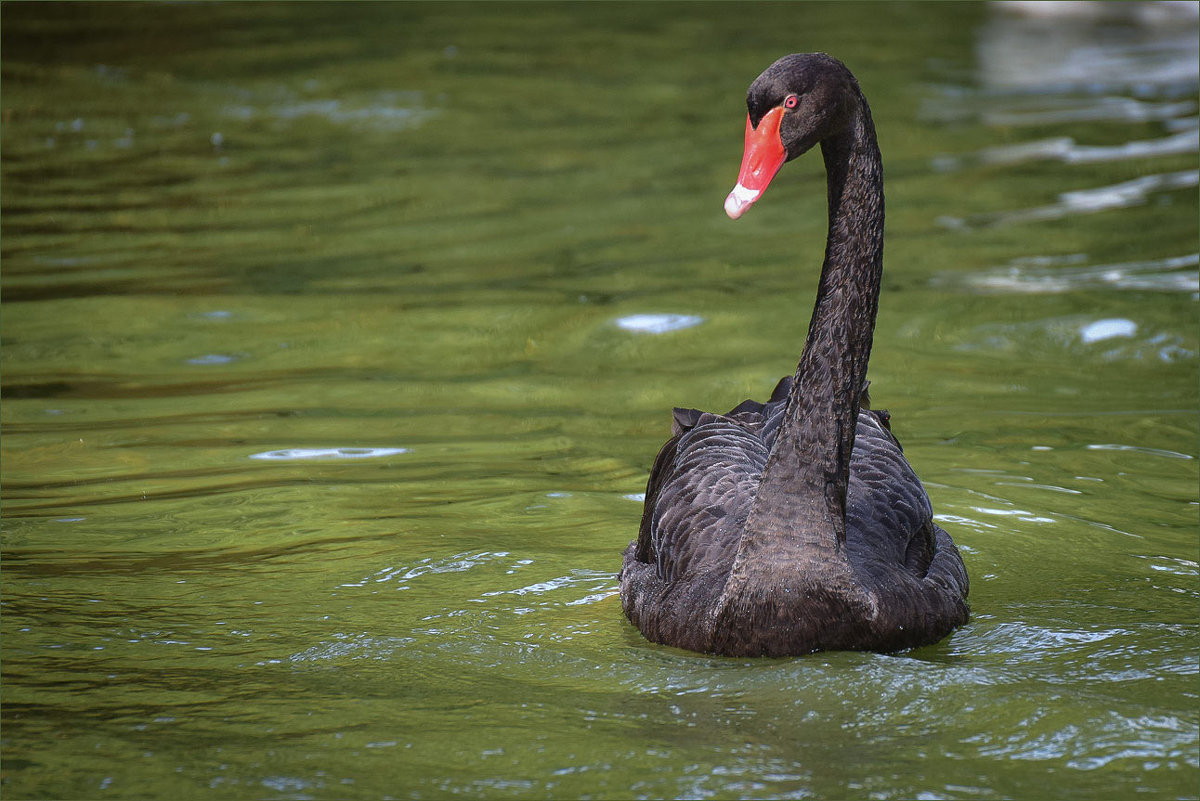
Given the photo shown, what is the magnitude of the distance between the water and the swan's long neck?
456mm

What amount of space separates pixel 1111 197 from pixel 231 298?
5796mm

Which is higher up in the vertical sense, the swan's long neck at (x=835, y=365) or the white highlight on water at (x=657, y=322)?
the swan's long neck at (x=835, y=365)

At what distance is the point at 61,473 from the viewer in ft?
22.0

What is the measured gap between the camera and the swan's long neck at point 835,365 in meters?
4.49

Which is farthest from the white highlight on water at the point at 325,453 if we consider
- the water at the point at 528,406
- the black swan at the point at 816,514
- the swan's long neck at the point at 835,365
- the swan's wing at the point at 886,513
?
the swan's long neck at the point at 835,365

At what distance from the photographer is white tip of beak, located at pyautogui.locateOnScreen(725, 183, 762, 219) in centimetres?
411

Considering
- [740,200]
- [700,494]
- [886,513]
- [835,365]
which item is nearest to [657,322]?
[700,494]

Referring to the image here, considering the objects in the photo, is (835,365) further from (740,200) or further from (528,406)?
(528,406)

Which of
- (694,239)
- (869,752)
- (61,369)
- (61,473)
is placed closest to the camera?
(869,752)

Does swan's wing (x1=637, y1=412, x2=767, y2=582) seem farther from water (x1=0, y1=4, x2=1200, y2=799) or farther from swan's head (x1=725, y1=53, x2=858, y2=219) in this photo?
swan's head (x1=725, y1=53, x2=858, y2=219)

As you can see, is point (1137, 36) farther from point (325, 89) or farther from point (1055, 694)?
point (1055, 694)

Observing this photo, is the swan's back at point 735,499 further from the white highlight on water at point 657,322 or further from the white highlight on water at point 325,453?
the white highlight on water at point 657,322

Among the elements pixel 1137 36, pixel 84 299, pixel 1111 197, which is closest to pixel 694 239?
pixel 1111 197

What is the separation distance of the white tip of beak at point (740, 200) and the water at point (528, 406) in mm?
1270
